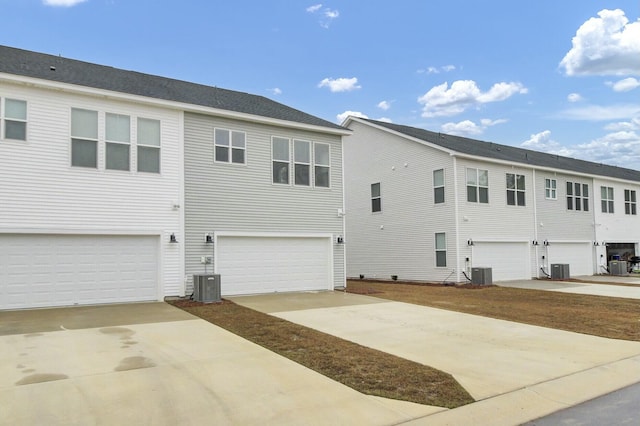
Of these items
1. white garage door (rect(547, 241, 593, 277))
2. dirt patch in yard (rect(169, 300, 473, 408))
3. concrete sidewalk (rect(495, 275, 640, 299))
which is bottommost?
concrete sidewalk (rect(495, 275, 640, 299))

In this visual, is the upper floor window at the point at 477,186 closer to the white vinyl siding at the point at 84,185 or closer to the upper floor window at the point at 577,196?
the upper floor window at the point at 577,196

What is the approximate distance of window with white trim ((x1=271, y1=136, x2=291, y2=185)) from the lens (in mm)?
15703

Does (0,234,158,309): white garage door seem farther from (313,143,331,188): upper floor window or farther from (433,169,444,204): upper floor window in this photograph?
(433,169,444,204): upper floor window

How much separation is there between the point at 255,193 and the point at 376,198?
974 cm

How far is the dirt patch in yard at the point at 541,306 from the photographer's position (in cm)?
998

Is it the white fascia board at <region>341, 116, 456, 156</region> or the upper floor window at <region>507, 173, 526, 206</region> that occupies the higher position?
the white fascia board at <region>341, 116, 456, 156</region>

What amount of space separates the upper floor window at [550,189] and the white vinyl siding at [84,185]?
717 inches

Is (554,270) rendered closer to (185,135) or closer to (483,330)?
(483,330)

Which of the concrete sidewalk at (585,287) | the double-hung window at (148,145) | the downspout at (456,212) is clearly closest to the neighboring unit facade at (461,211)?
the downspout at (456,212)

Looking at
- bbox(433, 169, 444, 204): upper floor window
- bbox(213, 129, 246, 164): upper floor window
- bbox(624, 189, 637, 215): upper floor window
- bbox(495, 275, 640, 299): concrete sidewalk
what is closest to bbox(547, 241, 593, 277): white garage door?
bbox(495, 275, 640, 299): concrete sidewalk

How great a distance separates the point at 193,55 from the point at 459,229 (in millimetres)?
13045

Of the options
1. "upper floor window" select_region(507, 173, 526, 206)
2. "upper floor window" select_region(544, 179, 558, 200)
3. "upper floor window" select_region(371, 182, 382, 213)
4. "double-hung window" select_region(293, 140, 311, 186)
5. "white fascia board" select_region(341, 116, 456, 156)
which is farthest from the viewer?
"upper floor window" select_region(544, 179, 558, 200)

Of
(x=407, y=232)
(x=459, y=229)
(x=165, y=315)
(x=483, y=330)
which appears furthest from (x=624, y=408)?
(x=407, y=232)

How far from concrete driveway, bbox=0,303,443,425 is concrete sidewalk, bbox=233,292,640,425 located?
0.95m
